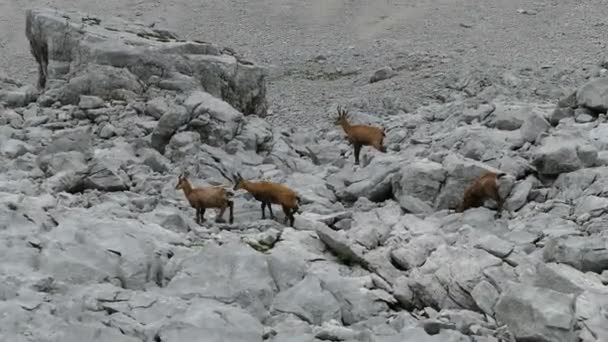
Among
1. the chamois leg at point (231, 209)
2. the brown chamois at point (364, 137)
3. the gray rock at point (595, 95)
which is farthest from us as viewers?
the brown chamois at point (364, 137)

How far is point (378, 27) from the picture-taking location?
125 feet

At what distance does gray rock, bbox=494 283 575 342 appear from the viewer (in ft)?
31.2

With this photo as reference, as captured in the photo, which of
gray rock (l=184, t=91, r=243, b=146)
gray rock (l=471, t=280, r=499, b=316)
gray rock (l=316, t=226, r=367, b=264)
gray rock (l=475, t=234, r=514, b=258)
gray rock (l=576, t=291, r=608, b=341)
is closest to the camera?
gray rock (l=576, t=291, r=608, b=341)

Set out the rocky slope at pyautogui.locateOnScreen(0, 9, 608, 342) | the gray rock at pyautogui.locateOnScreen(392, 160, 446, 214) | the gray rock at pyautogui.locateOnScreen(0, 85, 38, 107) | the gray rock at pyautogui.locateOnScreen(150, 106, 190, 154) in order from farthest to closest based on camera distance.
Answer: the gray rock at pyautogui.locateOnScreen(0, 85, 38, 107)
the gray rock at pyautogui.locateOnScreen(150, 106, 190, 154)
the gray rock at pyautogui.locateOnScreen(392, 160, 446, 214)
the rocky slope at pyautogui.locateOnScreen(0, 9, 608, 342)

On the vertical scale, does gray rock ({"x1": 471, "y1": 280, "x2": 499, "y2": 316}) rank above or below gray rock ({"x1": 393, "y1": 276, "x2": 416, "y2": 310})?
above

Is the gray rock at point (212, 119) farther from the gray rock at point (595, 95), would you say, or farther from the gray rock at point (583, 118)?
the gray rock at point (595, 95)

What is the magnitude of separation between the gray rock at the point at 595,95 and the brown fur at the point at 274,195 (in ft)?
22.1

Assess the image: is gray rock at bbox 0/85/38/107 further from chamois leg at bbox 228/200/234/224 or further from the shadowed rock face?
chamois leg at bbox 228/200/234/224

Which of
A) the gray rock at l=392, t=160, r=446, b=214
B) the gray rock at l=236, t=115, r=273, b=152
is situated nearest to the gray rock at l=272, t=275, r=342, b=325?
the gray rock at l=392, t=160, r=446, b=214

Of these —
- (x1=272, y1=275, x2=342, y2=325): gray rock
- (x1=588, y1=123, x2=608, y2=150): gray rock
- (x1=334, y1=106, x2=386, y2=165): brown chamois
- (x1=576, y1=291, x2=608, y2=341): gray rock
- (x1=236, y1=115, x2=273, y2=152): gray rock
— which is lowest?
(x1=236, y1=115, x2=273, y2=152): gray rock

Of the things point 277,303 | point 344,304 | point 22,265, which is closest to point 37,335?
point 22,265

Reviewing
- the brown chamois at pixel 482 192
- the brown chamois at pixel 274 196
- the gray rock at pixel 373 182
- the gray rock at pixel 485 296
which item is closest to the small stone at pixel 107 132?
the brown chamois at pixel 274 196

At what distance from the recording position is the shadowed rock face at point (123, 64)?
21.0 metres

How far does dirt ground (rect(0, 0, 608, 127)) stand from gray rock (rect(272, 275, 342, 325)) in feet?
43.7
